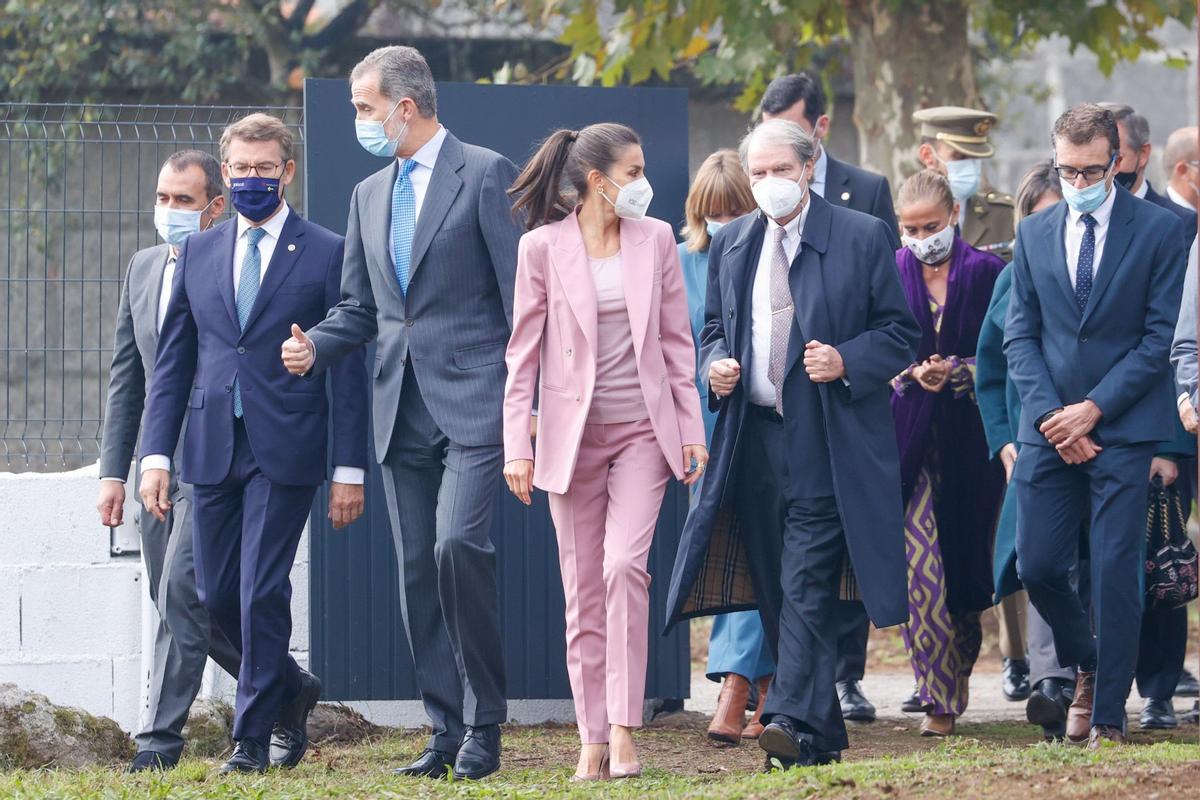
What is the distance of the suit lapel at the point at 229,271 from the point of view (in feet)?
21.7

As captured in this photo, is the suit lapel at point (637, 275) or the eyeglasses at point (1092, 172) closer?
the suit lapel at point (637, 275)

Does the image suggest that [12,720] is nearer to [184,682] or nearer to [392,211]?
[184,682]

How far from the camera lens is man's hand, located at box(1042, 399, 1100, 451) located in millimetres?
6566

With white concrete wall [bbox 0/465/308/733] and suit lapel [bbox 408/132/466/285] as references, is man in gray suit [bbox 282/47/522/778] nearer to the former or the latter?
suit lapel [bbox 408/132/466/285]

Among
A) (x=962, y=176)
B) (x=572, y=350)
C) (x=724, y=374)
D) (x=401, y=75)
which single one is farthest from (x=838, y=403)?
(x=962, y=176)

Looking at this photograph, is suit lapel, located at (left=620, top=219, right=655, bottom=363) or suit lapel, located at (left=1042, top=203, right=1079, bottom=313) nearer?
suit lapel, located at (left=620, top=219, right=655, bottom=363)

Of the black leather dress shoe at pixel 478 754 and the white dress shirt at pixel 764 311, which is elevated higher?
the white dress shirt at pixel 764 311

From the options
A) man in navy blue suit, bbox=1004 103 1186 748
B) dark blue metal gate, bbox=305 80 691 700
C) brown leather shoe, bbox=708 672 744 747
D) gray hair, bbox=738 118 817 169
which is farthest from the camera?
dark blue metal gate, bbox=305 80 691 700

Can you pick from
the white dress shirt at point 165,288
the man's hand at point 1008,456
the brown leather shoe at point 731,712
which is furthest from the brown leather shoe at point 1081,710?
the white dress shirt at point 165,288

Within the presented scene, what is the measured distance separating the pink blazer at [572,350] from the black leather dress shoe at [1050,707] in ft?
5.81

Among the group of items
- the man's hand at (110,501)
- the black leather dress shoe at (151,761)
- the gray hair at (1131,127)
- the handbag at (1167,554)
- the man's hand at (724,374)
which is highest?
the gray hair at (1131,127)

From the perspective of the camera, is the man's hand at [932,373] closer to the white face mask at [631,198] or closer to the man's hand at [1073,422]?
the man's hand at [1073,422]

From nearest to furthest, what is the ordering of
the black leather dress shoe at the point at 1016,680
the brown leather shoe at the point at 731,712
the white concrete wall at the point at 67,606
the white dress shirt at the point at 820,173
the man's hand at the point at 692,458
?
the man's hand at the point at 692,458 → the brown leather shoe at the point at 731,712 → the white dress shirt at the point at 820,173 → the white concrete wall at the point at 67,606 → the black leather dress shoe at the point at 1016,680

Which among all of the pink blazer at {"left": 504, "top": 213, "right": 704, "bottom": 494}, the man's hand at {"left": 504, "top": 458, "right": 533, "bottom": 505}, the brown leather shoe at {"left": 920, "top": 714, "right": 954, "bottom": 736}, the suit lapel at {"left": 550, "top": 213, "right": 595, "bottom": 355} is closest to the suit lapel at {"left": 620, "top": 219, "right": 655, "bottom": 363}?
the pink blazer at {"left": 504, "top": 213, "right": 704, "bottom": 494}
